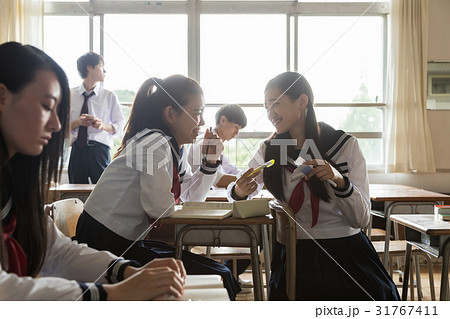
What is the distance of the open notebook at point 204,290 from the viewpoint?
87 centimetres

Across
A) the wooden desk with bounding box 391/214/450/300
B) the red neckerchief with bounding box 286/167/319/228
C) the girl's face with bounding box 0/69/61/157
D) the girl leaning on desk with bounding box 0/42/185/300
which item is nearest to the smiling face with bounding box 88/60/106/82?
the red neckerchief with bounding box 286/167/319/228

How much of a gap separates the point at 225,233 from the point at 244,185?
0.30 metres

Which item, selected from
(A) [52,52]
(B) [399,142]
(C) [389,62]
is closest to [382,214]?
(B) [399,142]

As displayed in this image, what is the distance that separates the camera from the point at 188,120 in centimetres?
192

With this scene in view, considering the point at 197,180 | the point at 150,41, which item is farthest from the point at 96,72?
the point at 197,180

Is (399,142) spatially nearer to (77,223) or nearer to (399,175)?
(399,175)

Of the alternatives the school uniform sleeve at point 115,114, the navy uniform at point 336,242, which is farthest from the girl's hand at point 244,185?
the school uniform sleeve at point 115,114

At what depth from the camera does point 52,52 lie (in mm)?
4906

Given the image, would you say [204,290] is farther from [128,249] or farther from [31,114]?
[128,249]

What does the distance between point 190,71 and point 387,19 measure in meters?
2.20

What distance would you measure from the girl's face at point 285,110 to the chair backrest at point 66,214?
→ 92 cm

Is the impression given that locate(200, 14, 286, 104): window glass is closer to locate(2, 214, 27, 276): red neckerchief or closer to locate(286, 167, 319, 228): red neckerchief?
locate(286, 167, 319, 228): red neckerchief

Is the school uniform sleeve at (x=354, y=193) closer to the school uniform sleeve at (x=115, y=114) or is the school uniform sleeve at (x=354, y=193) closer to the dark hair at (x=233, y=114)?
the dark hair at (x=233, y=114)
